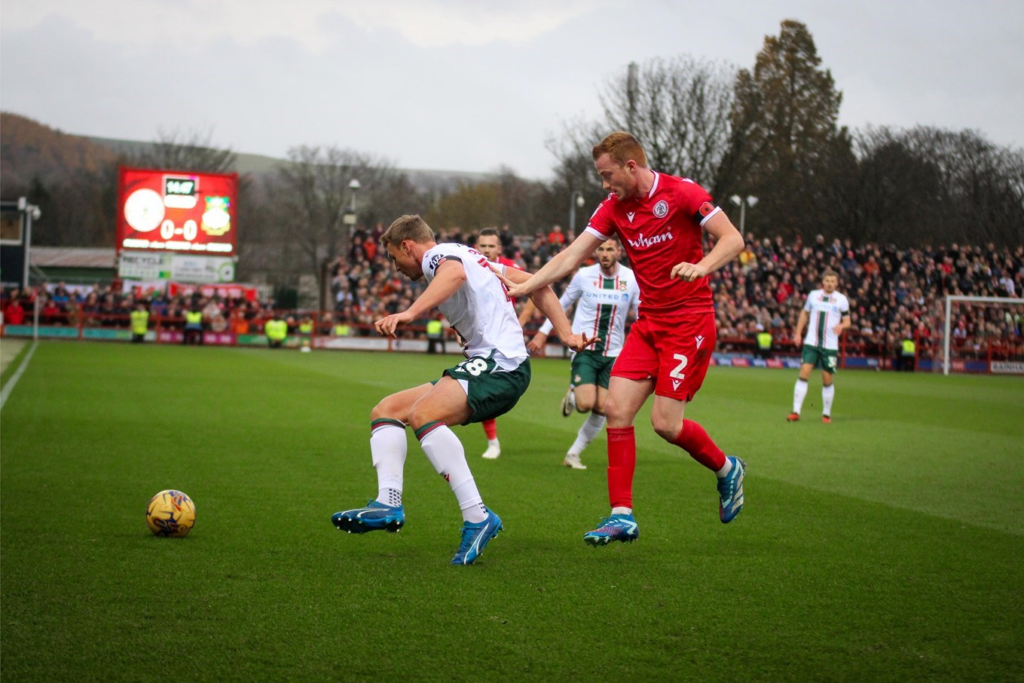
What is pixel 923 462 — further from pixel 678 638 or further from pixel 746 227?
pixel 746 227

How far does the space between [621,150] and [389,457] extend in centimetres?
220

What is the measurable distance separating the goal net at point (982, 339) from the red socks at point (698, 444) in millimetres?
33203

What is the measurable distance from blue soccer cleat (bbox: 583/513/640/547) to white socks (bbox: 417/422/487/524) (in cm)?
63

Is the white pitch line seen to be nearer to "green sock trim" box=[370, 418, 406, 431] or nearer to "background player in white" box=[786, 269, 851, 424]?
"green sock trim" box=[370, 418, 406, 431]

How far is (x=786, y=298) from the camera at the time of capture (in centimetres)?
3794

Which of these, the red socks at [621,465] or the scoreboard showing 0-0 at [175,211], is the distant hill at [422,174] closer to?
the scoreboard showing 0-0 at [175,211]

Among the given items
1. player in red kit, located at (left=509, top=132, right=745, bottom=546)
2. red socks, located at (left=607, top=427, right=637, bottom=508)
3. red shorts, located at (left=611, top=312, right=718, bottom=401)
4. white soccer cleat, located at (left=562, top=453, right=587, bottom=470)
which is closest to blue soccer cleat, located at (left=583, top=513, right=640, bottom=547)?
player in red kit, located at (left=509, top=132, right=745, bottom=546)

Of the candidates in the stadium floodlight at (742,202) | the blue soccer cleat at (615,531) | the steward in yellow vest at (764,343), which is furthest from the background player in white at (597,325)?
the steward in yellow vest at (764,343)

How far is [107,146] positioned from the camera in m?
78.1

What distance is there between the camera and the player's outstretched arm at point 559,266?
19.4ft

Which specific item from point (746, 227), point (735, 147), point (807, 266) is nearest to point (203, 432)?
point (807, 266)

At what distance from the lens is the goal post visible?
37.0 m

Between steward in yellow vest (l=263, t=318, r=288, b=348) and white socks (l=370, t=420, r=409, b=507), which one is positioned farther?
steward in yellow vest (l=263, t=318, r=288, b=348)

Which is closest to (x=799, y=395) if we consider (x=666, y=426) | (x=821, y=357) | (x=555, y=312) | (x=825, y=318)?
(x=821, y=357)
